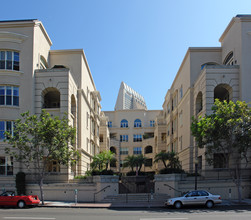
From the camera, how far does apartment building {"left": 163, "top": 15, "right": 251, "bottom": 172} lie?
97.9 feet

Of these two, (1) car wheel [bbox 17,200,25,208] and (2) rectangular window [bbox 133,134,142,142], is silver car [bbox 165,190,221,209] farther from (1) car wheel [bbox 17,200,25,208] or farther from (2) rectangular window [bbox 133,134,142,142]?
(2) rectangular window [bbox 133,134,142,142]

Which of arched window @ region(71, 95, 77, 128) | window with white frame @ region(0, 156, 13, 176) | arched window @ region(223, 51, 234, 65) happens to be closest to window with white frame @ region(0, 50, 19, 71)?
arched window @ region(71, 95, 77, 128)

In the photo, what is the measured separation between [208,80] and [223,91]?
4.85m

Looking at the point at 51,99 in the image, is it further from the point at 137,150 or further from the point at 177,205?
the point at 137,150

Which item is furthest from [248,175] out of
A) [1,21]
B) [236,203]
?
[1,21]

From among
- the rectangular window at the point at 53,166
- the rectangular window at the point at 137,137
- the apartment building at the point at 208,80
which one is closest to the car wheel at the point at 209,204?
the apartment building at the point at 208,80

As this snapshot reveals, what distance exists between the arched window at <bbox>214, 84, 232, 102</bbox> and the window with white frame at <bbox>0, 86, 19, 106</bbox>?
65.2 feet

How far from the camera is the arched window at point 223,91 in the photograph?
101ft

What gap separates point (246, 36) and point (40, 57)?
2075 centimetres

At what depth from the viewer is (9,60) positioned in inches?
1181

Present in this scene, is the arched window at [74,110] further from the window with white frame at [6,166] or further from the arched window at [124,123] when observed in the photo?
the arched window at [124,123]

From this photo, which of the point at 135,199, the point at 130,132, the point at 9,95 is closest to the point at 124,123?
the point at 130,132

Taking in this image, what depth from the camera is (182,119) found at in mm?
40031

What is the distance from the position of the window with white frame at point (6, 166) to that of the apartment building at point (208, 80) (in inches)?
652
